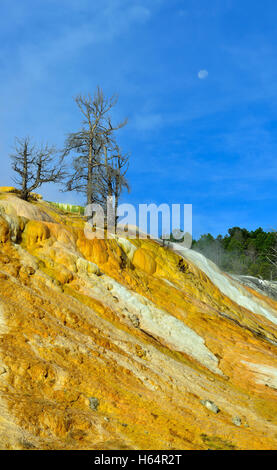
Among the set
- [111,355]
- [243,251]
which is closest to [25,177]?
[111,355]

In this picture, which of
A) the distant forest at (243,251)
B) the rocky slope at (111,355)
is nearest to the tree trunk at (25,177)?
the rocky slope at (111,355)

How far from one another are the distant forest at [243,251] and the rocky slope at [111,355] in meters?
44.3

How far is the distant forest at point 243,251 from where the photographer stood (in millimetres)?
61438

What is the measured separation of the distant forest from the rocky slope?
44.3 m

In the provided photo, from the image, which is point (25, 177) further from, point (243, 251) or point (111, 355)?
point (243, 251)

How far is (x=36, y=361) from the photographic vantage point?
28.1 feet

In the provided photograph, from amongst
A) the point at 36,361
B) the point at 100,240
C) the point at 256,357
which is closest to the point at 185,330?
the point at 256,357

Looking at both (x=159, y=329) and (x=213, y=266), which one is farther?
(x=213, y=266)

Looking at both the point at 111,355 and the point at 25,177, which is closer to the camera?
the point at 111,355

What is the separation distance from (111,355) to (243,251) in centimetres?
7048

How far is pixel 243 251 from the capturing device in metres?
77.3

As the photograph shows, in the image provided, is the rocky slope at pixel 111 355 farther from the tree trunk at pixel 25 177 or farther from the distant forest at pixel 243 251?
the distant forest at pixel 243 251

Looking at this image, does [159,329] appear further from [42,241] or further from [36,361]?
[36,361]
